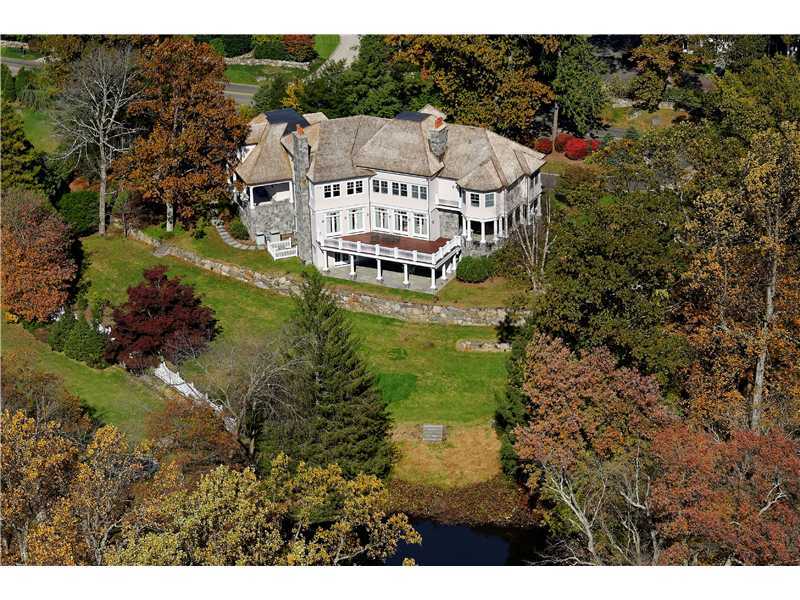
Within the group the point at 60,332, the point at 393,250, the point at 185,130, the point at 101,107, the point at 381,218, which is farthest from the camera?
the point at 101,107

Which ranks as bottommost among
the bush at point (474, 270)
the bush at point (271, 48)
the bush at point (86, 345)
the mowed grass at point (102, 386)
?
the mowed grass at point (102, 386)

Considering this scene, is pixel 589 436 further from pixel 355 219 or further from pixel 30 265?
pixel 30 265

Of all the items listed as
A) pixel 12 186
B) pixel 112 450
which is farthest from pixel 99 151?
pixel 112 450

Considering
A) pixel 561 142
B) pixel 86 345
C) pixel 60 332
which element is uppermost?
pixel 561 142

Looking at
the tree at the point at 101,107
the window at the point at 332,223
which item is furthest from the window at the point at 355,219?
the tree at the point at 101,107

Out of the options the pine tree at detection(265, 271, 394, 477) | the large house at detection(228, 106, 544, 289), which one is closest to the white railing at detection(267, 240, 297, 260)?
the large house at detection(228, 106, 544, 289)

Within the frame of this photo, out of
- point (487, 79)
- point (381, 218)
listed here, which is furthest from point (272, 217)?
point (487, 79)

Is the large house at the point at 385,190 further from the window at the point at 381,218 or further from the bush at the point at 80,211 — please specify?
the bush at the point at 80,211
